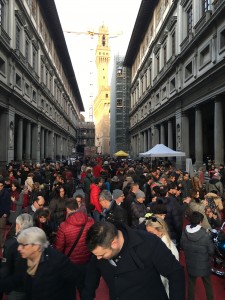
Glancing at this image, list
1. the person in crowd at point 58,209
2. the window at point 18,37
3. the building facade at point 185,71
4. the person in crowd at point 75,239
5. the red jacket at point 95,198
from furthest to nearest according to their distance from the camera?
1. the window at point 18,37
2. the building facade at point 185,71
3. the red jacket at point 95,198
4. the person in crowd at point 58,209
5. the person in crowd at point 75,239

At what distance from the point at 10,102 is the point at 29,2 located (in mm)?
12328

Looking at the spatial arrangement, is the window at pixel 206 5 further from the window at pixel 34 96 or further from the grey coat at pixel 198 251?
the window at pixel 34 96

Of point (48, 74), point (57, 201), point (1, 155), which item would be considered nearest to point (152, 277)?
point (57, 201)

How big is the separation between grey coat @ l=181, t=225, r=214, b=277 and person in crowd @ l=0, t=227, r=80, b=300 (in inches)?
82.8

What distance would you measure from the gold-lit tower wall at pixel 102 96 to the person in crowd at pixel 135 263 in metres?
101

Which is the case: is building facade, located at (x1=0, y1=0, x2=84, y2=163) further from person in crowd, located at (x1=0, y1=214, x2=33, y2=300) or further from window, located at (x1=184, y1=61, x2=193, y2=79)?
person in crowd, located at (x1=0, y1=214, x2=33, y2=300)

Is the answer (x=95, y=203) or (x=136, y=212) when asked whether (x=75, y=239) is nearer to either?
(x=136, y=212)

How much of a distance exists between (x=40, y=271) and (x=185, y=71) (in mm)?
24950

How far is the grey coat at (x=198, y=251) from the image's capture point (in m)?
4.52

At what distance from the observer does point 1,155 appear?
2320 cm

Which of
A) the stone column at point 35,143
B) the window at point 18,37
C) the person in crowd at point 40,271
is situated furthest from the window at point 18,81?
the person in crowd at point 40,271

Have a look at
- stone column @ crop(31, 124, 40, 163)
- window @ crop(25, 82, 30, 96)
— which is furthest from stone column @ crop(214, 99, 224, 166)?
stone column @ crop(31, 124, 40, 163)

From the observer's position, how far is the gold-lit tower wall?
107 m

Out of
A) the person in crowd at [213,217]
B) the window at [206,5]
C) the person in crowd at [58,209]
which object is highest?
the window at [206,5]
